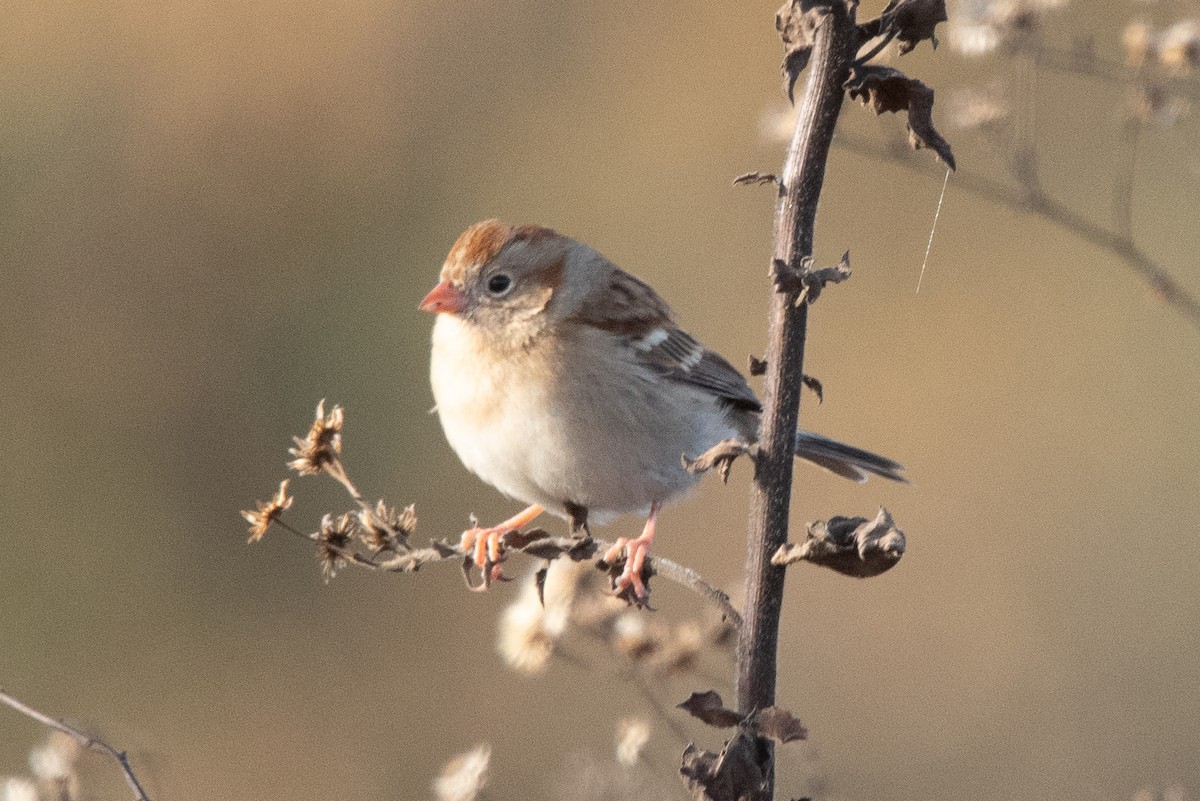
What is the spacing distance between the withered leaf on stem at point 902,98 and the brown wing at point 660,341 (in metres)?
2.16

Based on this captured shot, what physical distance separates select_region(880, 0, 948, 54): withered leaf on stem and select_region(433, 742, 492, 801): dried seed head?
1.28m

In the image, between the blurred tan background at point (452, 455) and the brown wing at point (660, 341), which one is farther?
the blurred tan background at point (452, 455)

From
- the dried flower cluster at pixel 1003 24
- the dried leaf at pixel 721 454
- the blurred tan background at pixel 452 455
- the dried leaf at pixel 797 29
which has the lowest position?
the blurred tan background at pixel 452 455

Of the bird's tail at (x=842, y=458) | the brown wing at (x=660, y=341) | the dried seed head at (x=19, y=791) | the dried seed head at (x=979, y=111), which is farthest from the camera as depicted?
the bird's tail at (x=842, y=458)

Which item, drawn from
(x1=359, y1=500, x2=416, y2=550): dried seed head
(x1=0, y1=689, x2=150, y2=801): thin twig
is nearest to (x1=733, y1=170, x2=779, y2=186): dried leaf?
(x1=359, y1=500, x2=416, y2=550): dried seed head

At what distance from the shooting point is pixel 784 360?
162 centimetres

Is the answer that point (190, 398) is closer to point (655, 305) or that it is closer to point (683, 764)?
point (655, 305)

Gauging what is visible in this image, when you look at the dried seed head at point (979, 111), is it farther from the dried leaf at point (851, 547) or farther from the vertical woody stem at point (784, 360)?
the dried leaf at point (851, 547)

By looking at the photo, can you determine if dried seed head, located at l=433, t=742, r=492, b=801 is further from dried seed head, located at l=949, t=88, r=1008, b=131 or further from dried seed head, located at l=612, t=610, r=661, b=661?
dried seed head, located at l=949, t=88, r=1008, b=131

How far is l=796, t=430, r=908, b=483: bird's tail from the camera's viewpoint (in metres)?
4.32

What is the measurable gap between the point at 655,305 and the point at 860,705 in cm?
193

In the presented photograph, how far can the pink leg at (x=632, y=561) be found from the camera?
2276 mm

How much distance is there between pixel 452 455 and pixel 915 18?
4.70 metres

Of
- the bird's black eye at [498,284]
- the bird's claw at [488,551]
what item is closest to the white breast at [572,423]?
the bird's black eye at [498,284]
